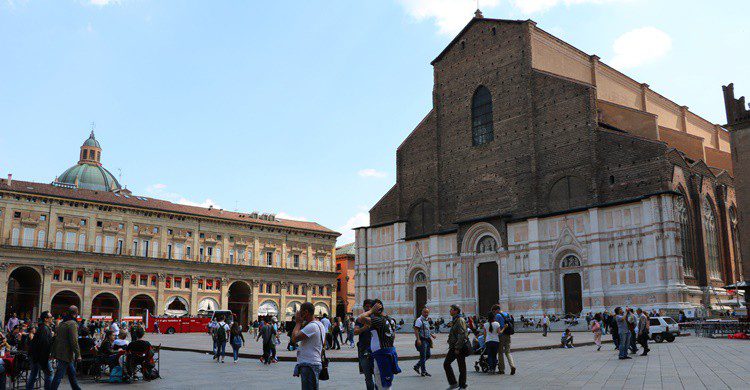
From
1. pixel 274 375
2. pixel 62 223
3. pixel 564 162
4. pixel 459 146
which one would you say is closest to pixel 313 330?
pixel 274 375

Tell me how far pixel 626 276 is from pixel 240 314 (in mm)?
41172

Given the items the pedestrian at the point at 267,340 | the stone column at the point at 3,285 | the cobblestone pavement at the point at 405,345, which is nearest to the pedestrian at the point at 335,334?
the cobblestone pavement at the point at 405,345

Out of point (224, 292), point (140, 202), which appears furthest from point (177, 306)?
point (140, 202)

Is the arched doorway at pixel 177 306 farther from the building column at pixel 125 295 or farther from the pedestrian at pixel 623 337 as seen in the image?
the pedestrian at pixel 623 337

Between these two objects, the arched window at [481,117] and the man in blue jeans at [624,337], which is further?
the arched window at [481,117]

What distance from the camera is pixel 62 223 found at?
54.2m

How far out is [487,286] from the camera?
4159cm

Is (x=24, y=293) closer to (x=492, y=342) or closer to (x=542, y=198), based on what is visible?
(x=542, y=198)

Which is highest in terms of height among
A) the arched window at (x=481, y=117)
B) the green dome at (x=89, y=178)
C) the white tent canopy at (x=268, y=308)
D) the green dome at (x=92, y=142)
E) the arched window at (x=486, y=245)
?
the green dome at (x=92, y=142)

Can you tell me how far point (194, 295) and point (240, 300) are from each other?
244 inches

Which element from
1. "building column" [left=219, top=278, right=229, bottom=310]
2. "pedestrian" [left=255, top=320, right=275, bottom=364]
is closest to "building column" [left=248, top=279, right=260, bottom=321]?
"building column" [left=219, top=278, right=229, bottom=310]

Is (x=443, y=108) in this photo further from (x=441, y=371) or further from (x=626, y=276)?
(x=441, y=371)

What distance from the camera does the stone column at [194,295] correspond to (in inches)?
2349

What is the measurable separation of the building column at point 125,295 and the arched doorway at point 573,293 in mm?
37751
